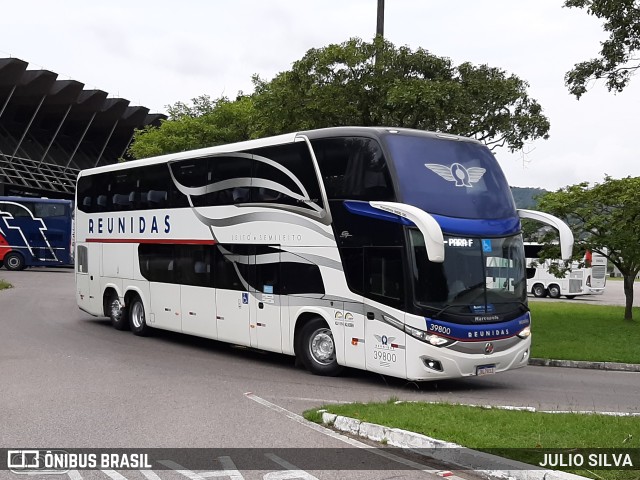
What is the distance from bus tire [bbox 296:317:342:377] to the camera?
1221cm

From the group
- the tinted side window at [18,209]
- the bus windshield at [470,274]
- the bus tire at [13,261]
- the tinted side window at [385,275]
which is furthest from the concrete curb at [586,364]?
the bus tire at [13,261]

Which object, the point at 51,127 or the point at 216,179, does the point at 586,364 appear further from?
the point at 51,127

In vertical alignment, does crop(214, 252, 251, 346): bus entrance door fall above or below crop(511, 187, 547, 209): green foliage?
below

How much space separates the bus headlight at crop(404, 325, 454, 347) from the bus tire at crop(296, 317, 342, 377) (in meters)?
1.77

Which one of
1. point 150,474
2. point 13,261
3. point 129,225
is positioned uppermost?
point 129,225

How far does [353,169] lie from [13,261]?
35.6m

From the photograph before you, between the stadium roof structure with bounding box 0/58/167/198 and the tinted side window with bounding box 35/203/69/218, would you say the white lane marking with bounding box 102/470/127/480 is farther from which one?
the stadium roof structure with bounding box 0/58/167/198

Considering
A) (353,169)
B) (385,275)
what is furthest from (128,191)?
(385,275)

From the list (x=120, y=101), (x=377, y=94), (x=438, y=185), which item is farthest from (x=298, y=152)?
(x=120, y=101)

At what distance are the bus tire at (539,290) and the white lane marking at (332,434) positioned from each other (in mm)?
35142

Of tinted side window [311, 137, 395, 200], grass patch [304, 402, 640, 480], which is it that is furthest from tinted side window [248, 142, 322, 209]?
grass patch [304, 402, 640, 480]

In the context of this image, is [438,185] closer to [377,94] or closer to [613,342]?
[377,94]

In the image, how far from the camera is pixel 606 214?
791 inches

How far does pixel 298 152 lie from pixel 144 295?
6448 mm
